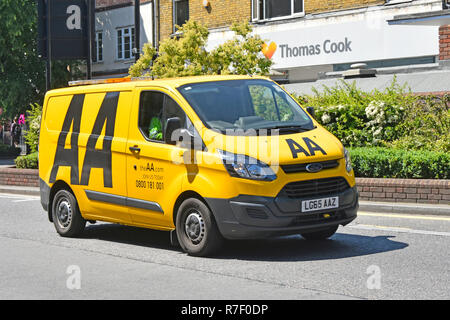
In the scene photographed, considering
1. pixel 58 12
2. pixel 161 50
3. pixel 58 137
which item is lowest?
pixel 58 137

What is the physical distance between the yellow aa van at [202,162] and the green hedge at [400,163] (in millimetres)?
4295

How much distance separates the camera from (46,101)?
39.2ft

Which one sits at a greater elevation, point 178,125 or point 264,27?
point 264,27

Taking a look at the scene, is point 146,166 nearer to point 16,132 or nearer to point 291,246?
point 291,246

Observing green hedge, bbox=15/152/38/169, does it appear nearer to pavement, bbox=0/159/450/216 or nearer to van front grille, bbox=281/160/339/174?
pavement, bbox=0/159/450/216

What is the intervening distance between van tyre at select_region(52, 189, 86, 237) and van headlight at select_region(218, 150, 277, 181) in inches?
127

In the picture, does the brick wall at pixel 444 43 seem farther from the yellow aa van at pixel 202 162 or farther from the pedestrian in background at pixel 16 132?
the pedestrian in background at pixel 16 132

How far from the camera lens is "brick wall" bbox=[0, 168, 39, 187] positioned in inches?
780

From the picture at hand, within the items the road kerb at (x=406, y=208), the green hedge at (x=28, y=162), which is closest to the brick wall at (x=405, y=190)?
the road kerb at (x=406, y=208)

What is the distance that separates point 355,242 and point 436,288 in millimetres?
2816

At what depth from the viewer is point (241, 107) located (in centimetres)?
956

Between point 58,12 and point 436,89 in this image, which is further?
point 58,12
